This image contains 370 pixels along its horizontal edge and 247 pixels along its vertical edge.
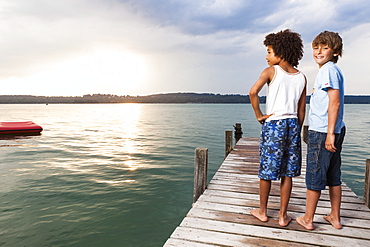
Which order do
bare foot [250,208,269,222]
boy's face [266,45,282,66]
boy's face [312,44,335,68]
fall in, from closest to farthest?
boy's face [312,44,335,68]
boy's face [266,45,282,66]
bare foot [250,208,269,222]

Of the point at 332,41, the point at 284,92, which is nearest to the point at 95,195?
the point at 284,92

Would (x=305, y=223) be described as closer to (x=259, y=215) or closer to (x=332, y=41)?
(x=259, y=215)

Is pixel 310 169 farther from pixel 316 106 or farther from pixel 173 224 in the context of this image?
pixel 173 224

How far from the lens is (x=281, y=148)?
2.89 m

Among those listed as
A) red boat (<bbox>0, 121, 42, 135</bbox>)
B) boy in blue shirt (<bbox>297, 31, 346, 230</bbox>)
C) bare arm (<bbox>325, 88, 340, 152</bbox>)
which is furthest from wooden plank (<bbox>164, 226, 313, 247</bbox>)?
red boat (<bbox>0, 121, 42, 135</bbox>)

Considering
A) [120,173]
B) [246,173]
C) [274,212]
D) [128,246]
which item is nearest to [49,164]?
[120,173]

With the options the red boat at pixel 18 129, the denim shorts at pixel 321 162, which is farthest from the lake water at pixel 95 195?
the red boat at pixel 18 129

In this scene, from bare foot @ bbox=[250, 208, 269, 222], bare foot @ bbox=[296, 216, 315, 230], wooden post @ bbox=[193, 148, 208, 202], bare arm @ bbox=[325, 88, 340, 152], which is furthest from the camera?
wooden post @ bbox=[193, 148, 208, 202]

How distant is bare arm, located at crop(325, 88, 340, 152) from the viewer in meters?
2.61

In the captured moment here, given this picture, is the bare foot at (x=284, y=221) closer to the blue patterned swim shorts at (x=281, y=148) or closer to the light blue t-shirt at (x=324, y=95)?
the blue patterned swim shorts at (x=281, y=148)

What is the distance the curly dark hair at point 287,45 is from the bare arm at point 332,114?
58cm

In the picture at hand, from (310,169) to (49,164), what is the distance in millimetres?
12797

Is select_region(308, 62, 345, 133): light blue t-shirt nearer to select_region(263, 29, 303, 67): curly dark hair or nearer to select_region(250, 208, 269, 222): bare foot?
select_region(263, 29, 303, 67): curly dark hair

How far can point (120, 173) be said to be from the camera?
10.6 m
